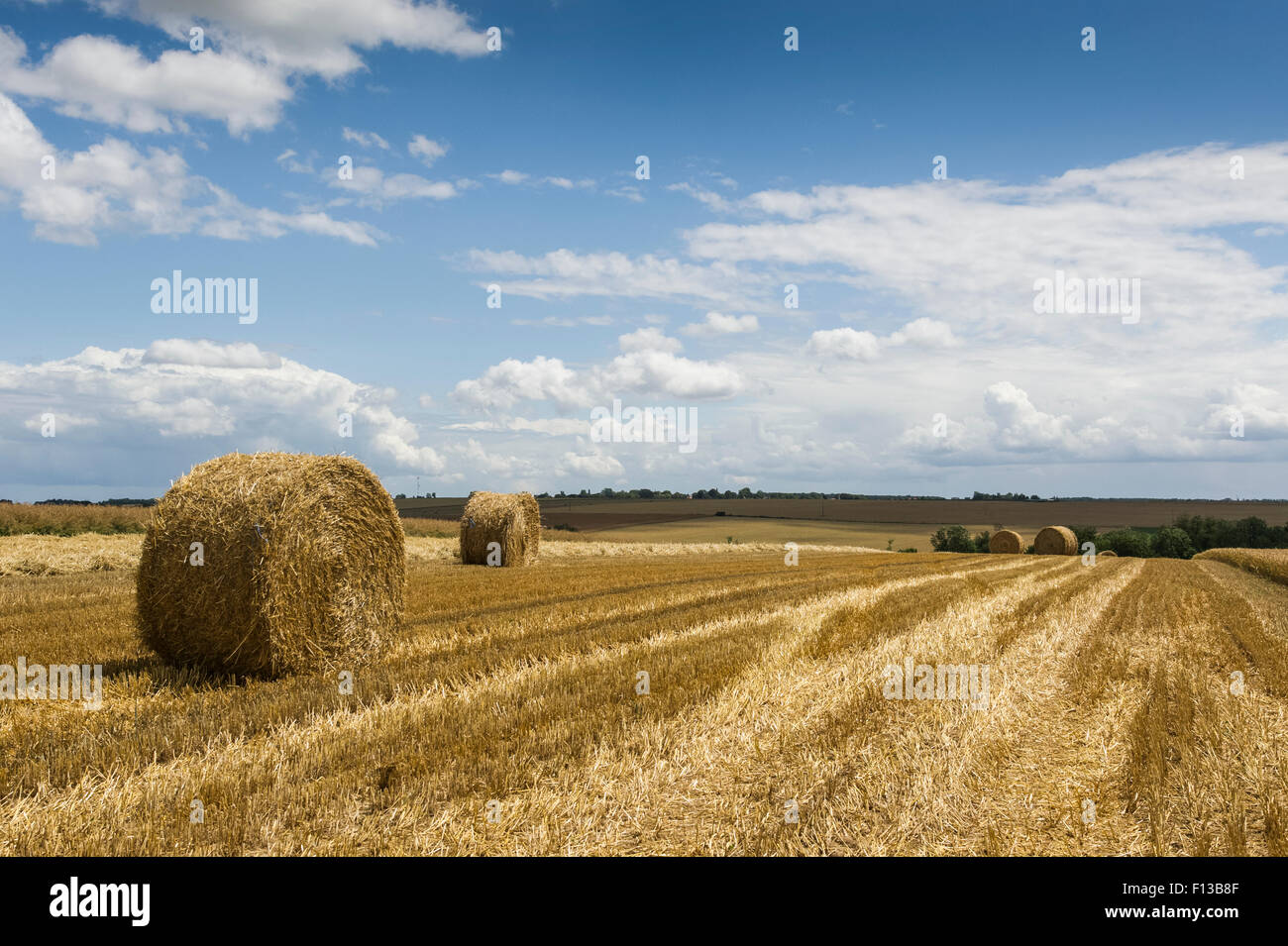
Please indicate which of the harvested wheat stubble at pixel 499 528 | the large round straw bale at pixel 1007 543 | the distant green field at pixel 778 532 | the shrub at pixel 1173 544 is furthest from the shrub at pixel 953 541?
the harvested wheat stubble at pixel 499 528

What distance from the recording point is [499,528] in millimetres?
23250

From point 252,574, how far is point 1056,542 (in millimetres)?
48695

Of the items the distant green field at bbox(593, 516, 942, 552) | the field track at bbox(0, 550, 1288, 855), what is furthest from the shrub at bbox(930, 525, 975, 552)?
the field track at bbox(0, 550, 1288, 855)

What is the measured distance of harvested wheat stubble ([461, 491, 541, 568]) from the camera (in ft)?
76.2

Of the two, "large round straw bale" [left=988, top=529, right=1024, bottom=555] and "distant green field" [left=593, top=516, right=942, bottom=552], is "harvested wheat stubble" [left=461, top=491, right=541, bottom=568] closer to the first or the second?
"distant green field" [left=593, top=516, right=942, bottom=552]

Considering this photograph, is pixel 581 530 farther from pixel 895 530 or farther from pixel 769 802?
pixel 769 802

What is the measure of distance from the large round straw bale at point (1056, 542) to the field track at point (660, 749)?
39.8 meters

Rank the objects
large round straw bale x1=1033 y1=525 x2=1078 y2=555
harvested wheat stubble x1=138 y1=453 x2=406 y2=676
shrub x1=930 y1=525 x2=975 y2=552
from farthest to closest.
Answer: shrub x1=930 y1=525 x2=975 y2=552, large round straw bale x1=1033 y1=525 x2=1078 y2=555, harvested wheat stubble x1=138 y1=453 x2=406 y2=676

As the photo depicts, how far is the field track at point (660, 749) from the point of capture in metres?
4.25

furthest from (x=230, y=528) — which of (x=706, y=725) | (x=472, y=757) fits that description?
(x=706, y=725)

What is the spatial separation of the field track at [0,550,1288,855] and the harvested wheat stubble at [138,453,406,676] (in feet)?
1.21

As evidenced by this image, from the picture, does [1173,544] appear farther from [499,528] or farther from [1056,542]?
[499,528]

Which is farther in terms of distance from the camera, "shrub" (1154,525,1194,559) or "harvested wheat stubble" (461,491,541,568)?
"shrub" (1154,525,1194,559)

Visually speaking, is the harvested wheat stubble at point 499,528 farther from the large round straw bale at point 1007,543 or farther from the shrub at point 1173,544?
the shrub at point 1173,544
